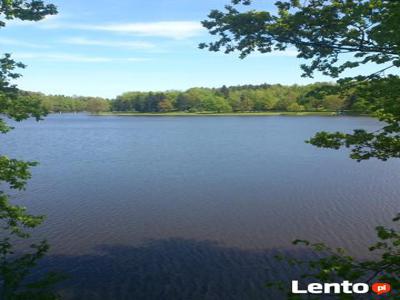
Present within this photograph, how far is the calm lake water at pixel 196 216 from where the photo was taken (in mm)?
20516

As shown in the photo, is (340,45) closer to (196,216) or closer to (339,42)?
(339,42)

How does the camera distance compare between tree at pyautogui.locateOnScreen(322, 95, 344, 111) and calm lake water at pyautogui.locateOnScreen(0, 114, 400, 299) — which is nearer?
tree at pyautogui.locateOnScreen(322, 95, 344, 111)

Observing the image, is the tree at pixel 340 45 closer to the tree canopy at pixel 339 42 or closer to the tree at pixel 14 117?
the tree canopy at pixel 339 42

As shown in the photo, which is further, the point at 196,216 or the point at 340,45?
the point at 196,216

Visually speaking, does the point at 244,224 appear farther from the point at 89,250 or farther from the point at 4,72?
the point at 4,72

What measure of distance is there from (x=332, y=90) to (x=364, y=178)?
3642cm

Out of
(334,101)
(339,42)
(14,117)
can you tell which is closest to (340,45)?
(339,42)

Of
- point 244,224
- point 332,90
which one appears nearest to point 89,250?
point 244,224

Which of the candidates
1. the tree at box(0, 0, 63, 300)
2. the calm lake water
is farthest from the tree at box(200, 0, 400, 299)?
the calm lake water

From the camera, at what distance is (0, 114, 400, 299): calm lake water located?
20516mm

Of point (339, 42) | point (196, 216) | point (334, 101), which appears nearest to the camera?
point (339, 42)

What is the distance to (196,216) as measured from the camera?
3059 centimetres

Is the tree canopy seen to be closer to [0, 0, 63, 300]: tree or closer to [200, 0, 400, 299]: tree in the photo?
[200, 0, 400, 299]: tree

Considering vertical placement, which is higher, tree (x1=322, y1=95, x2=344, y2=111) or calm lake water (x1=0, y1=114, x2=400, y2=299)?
tree (x1=322, y1=95, x2=344, y2=111)
